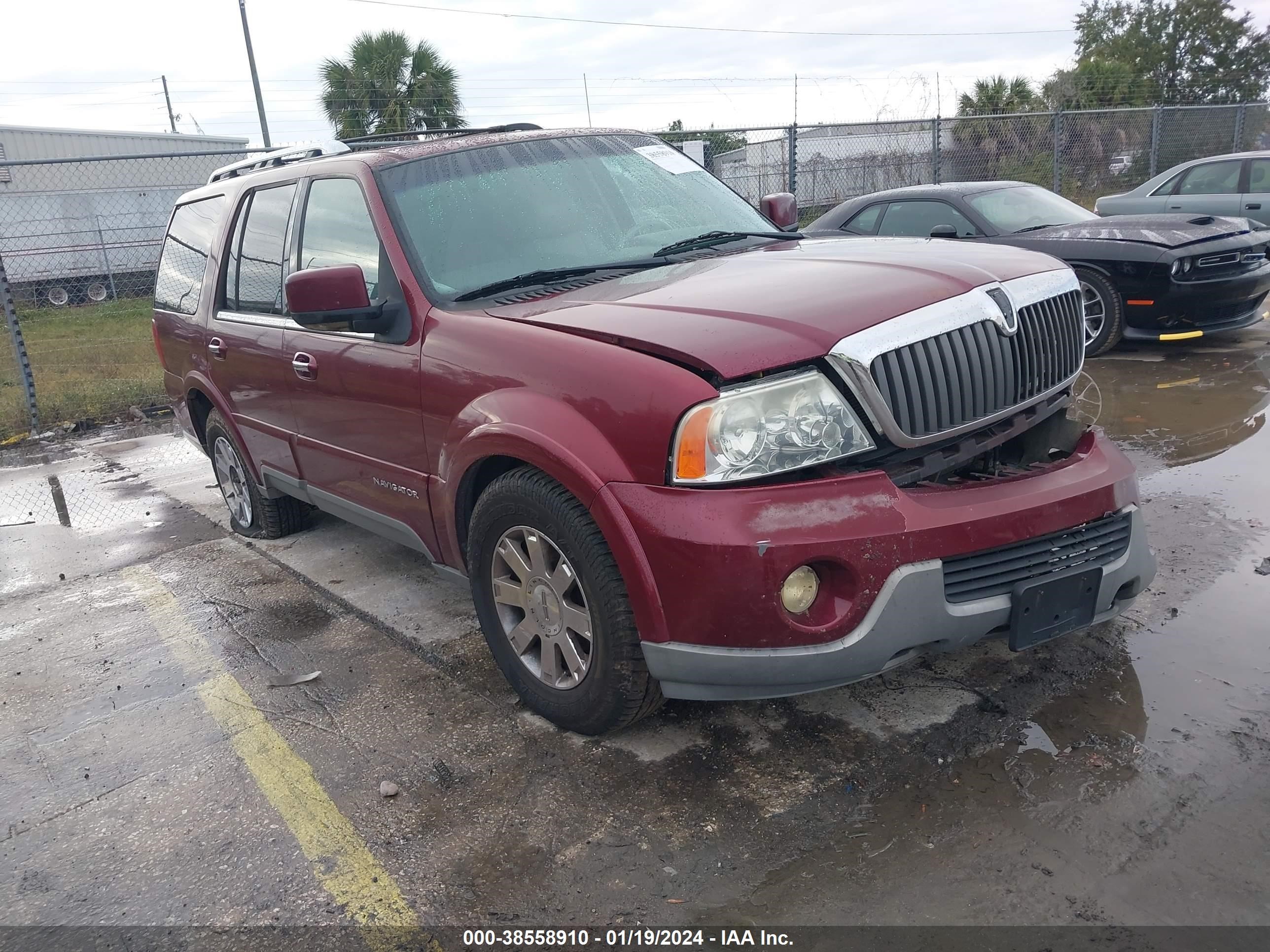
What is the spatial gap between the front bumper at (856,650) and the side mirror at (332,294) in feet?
5.24

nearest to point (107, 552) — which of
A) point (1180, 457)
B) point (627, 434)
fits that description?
point (627, 434)

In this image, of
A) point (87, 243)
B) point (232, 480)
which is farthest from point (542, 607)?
point (87, 243)

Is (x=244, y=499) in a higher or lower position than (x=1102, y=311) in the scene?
lower

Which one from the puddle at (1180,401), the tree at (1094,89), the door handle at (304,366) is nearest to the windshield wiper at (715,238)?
the door handle at (304,366)

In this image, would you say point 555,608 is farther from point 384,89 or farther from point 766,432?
point 384,89

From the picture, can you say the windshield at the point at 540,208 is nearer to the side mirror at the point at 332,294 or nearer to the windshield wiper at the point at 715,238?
the windshield wiper at the point at 715,238

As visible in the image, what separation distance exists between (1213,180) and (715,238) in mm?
Result: 9991

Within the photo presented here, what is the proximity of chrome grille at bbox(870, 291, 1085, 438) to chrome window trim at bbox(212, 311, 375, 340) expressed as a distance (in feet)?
6.47

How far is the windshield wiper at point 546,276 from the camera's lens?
3.34 metres

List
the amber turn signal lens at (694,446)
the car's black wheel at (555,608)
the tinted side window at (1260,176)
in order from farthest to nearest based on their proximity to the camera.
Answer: the tinted side window at (1260,176) < the car's black wheel at (555,608) < the amber turn signal lens at (694,446)

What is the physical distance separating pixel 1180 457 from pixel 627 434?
4012 millimetres

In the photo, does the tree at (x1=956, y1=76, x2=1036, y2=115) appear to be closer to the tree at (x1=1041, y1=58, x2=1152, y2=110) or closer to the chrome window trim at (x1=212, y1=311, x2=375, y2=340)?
the tree at (x1=1041, y1=58, x2=1152, y2=110)

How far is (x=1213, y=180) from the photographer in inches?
438

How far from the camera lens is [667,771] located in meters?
2.85
